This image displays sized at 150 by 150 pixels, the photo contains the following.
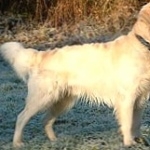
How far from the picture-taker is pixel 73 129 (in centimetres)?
714

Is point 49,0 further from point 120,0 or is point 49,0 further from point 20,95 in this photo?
point 20,95

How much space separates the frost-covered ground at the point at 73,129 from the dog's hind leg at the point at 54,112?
0.30 feet

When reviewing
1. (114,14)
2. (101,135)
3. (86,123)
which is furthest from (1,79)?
A: (114,14)

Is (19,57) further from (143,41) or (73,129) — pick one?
(143,41)

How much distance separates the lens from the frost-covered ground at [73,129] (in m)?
6.08

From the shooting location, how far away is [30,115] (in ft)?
20.6

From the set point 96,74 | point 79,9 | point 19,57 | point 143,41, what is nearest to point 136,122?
point 96,74

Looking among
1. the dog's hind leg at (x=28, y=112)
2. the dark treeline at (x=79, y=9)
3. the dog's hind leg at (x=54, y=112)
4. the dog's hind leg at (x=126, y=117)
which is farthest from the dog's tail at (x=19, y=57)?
the dark treeline at (x=79, y=9)

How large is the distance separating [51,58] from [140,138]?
4.42 ft

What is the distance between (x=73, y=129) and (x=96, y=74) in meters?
1.24

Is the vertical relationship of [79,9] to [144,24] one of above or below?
below

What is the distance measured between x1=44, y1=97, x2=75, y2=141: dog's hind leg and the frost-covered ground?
0.09 metres

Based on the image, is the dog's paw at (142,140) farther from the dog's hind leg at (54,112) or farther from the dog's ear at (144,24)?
the dog's ear at (144,24)

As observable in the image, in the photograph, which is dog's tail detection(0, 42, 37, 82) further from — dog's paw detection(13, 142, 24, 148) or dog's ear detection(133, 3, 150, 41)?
dog's ear detection(133, 3, 150, 41)
